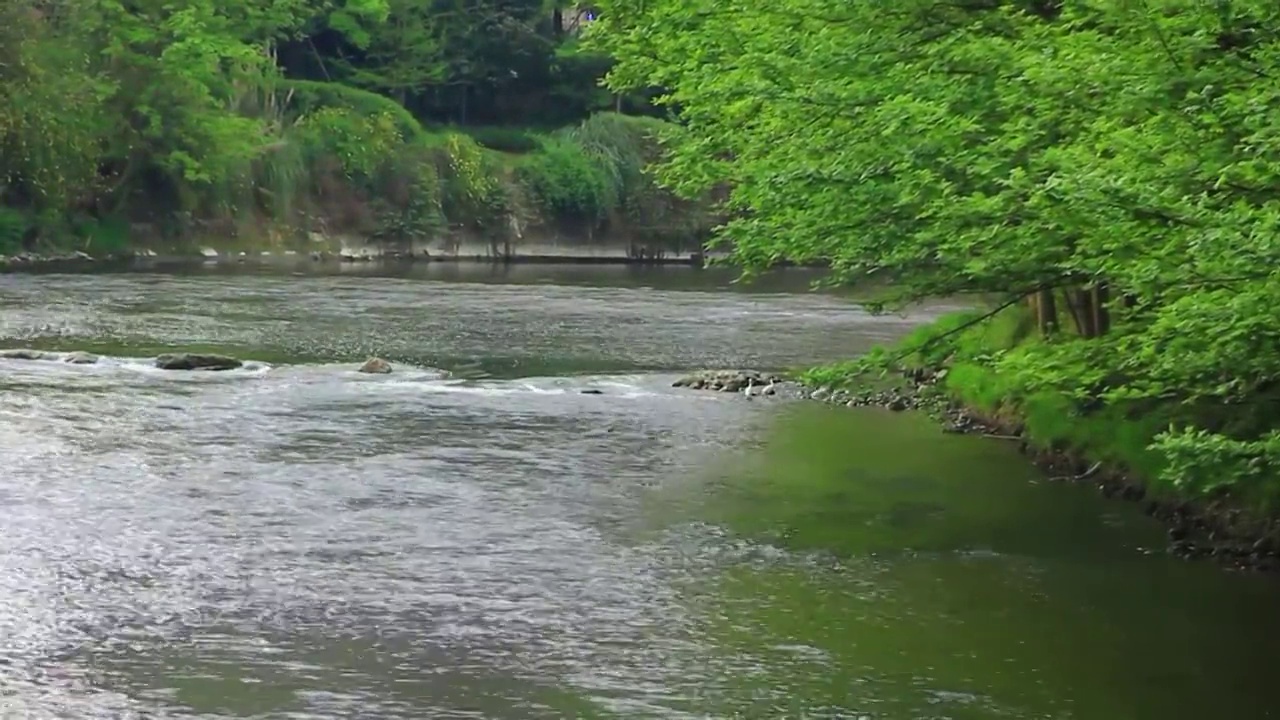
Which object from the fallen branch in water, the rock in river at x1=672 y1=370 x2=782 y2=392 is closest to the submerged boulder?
the rock in river at x1=672 y1=370 x2=782 y2=392

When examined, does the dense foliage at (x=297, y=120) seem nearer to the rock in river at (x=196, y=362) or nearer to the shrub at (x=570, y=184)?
the shrub at (x=570, y=184)

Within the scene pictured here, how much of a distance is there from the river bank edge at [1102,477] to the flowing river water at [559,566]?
0.47 m

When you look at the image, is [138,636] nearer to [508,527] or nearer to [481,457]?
[508,527]

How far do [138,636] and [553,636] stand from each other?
3956 millimetres

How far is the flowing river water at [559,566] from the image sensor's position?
631 inches

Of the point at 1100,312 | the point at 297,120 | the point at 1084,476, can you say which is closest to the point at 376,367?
the point at 1100,312

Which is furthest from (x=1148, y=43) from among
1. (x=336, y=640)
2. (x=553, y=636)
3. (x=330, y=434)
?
(x=330, y=434)

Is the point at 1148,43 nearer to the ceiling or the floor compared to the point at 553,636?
nearer to the ceiling

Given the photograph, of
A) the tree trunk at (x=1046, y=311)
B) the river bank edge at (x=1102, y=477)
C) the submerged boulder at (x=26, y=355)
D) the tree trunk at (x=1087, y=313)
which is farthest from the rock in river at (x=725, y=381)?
the submerged boulder at (x=26, y=355)

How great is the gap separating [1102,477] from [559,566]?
9.23m

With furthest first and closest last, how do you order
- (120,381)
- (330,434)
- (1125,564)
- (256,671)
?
(120,381) → (330,434) → (1125,564) → (256,671)

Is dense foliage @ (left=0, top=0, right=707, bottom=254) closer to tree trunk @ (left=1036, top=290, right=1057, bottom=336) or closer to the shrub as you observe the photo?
the shrub

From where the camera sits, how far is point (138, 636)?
56.7 feet

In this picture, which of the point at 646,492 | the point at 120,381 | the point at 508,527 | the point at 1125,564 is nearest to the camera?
the point at 1125,564
